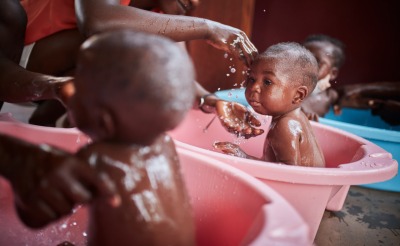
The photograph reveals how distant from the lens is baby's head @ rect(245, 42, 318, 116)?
1.64 m

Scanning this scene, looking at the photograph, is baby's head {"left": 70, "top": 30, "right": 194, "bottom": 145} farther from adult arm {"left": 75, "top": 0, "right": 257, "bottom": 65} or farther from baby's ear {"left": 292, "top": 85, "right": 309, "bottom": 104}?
baby's ear {"left": 292, "top": 85, "right": 309, "bottom": 104}

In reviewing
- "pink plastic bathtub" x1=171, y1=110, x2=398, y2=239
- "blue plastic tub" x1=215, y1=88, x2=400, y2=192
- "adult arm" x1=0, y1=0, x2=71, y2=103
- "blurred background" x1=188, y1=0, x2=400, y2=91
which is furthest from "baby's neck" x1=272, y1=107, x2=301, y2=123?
"blurred background" x1=188, y1=0, x2=400, y2=91

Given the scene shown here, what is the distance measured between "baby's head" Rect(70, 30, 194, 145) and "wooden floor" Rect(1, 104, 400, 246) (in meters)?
1.10

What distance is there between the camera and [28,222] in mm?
749

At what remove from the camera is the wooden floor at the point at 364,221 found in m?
1.71

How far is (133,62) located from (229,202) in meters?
0.55

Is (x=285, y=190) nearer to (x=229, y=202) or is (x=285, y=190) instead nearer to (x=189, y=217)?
(x=229, y=202)

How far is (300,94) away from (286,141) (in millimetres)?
222

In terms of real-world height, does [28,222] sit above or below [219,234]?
above

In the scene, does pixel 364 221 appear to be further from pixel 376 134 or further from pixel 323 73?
pixel 323 73

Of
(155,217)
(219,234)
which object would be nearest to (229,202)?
(219,234)

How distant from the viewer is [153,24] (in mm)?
1439

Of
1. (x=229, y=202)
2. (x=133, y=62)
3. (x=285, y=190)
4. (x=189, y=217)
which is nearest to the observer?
(x=133, y=62)

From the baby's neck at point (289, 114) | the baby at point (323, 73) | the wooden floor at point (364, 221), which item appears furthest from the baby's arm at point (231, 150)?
the baby at point (323, 73)
